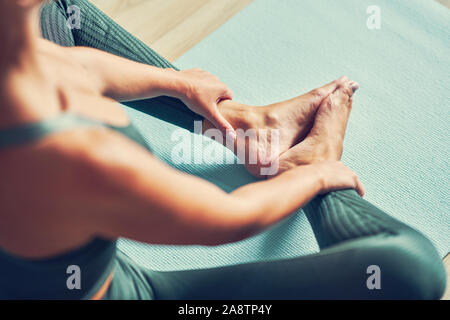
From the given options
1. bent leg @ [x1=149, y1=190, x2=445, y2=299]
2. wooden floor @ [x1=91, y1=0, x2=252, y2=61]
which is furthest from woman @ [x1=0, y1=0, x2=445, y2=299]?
wooden floor @ [x1=91, y1=0, x2=252, y2=61]

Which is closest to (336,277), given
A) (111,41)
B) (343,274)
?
(343,274)

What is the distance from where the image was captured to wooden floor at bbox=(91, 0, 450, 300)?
1.47 m

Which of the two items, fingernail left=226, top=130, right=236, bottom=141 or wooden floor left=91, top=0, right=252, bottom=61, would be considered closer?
fingernail left=226, top=130, right=236, bottom=141

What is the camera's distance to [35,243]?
0.55 meters

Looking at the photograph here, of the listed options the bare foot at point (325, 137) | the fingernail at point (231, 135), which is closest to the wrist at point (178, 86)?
the fingernail at point (231, 135)

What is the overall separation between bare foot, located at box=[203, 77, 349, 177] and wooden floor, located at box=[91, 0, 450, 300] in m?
0.44

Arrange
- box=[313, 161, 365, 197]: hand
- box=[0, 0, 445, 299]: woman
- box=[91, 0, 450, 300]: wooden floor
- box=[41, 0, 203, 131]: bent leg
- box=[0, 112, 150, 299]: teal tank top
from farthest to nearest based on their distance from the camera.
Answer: box=[91, 0, 450, 300]: wooden floor → box=[41, 0, 203, 131]: bent leg → box=[313, 161, 365, 197]: hand → box=[0, 112, 150, 299]: teal tank top → box=[0, 0, 445, 299]: woman

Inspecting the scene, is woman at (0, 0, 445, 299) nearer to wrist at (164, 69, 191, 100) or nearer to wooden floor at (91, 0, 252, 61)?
wrist at (164, 69, 191, 100)

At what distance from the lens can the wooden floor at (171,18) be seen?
1469 millimetres

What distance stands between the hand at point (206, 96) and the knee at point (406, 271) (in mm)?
456

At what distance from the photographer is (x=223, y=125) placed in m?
1.07

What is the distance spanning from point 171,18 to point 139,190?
1.14 metres

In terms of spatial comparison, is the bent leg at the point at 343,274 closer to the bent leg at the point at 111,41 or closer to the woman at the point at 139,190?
the woman at the point at 139,190

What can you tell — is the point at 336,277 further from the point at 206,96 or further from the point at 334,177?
the point at 206,96
